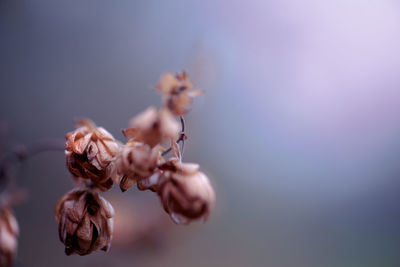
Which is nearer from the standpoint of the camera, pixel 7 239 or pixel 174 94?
pixel 174 94

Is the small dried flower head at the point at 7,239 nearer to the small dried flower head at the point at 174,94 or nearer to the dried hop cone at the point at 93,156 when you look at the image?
the dried hop cone at the point at 93,156

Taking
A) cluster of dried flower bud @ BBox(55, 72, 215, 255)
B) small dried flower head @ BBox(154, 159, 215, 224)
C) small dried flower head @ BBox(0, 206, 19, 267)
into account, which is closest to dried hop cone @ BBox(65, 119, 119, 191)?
cluster of dried flower bud @ BBox(55, 72, 215, 255)

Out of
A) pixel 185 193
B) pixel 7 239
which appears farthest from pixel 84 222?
pixel 7 239

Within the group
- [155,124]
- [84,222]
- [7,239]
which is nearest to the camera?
[155,124]

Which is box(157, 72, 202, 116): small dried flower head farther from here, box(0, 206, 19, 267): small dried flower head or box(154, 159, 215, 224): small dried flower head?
box(0, 206, 19, 267): small dried flower head

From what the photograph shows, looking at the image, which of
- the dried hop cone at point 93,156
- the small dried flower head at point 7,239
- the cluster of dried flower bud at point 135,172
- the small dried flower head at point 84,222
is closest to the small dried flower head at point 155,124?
the cluster of dried flower bud at point 135,172

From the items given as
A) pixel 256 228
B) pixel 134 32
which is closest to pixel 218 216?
pixel 256 228

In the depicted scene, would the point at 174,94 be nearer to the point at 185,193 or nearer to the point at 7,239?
the point at 185,193

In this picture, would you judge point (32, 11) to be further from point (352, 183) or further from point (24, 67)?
point (352, 183)
